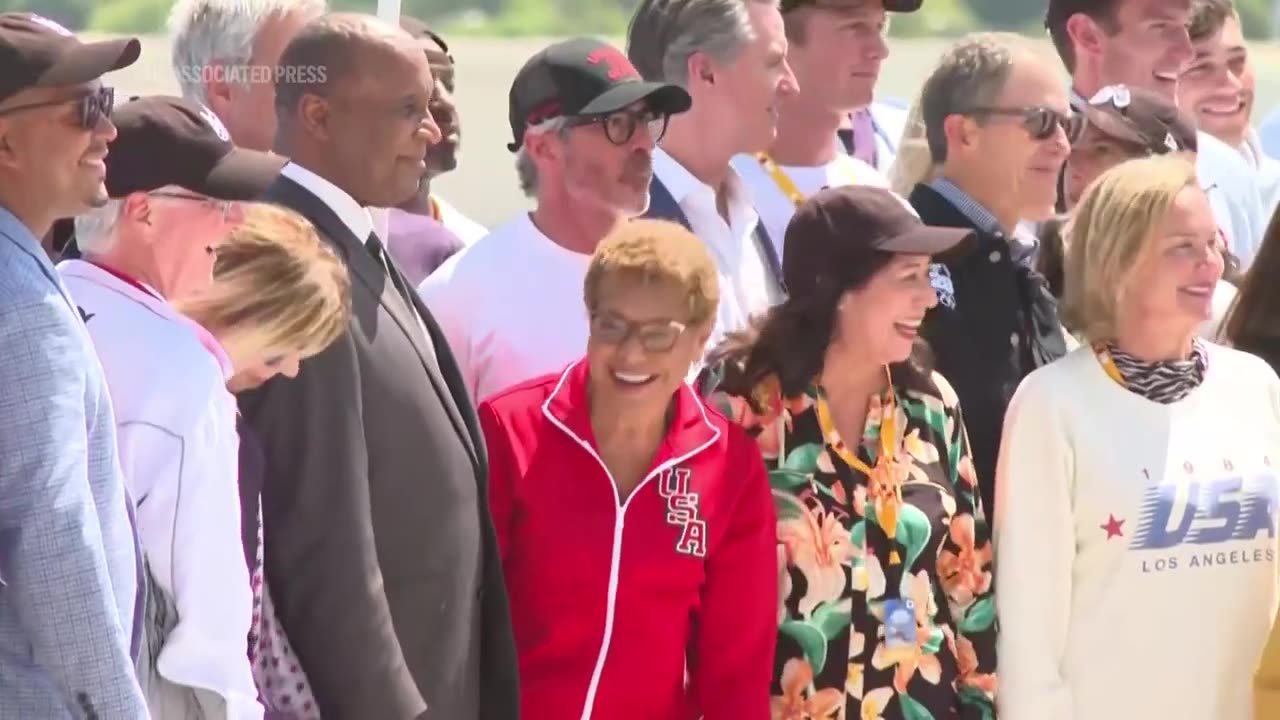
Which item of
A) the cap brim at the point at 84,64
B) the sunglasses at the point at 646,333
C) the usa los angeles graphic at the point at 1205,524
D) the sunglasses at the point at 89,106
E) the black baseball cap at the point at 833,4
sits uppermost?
the cap brim at the point at 84,64

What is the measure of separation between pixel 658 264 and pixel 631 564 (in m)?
0.50

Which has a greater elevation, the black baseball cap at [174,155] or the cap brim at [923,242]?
the black baseball cap at [174,155]

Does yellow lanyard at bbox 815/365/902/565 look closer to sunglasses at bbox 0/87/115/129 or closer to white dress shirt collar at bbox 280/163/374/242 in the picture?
white dress shirt collar at bbox 280/163/374/242

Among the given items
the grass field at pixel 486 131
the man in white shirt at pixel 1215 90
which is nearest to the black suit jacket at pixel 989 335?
the man in white shirt at pixel 1215 90

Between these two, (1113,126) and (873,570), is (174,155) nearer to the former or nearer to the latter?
(873,570)

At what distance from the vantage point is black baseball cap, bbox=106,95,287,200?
3402mm

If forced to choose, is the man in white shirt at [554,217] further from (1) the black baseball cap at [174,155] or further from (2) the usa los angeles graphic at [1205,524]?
(2) the usa los angeles graphic at [1205,524]

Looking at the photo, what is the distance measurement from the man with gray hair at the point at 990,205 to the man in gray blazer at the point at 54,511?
1963 mm

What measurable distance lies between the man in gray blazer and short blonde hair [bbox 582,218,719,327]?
1115 mm

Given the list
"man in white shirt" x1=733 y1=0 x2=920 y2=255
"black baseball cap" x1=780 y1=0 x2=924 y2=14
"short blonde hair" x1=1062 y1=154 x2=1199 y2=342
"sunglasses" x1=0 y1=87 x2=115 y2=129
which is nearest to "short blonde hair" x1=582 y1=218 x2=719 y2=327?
"short blonde hair" x1=1062 y1=154 x2=1199 y2=342

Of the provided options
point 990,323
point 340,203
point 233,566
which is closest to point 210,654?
point 233,566

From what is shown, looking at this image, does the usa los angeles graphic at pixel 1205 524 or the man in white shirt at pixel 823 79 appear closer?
the usa los angeles graphic at pixel 1205 524

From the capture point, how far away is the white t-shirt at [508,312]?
4316mm

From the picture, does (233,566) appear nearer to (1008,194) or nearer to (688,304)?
(688,304)
